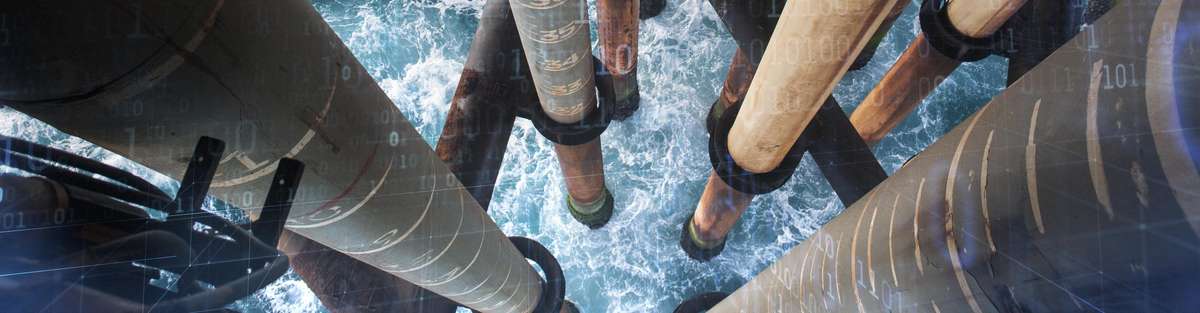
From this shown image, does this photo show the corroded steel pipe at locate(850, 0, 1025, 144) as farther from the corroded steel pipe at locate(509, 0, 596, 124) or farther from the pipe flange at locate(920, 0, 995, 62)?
the corroded steel pipe at locate(509, 0, 596, 124)

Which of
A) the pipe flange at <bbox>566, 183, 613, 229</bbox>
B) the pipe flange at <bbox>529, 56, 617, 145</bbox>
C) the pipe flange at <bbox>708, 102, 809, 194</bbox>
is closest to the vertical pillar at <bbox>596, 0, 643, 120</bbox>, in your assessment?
the pipe flange at <bbox>529, 56, 617, 145</bbox>

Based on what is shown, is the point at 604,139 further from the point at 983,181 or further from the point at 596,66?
the point at 983,181

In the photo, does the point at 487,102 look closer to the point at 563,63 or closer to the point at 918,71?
the point at 563,63

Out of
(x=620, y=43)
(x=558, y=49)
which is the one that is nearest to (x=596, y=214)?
(x=620, y=43)

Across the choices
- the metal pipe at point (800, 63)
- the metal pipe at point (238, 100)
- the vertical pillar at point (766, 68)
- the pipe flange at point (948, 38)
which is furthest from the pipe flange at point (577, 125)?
the pipe flange at point (948, 38)

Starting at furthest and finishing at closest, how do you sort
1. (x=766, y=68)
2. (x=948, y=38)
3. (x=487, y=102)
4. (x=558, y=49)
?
(x=487, y=102), (x=948, y=38), (x=558, y=49), (x=766, y=68)

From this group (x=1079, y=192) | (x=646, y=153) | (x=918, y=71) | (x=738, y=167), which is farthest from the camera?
(x=646, y=153)

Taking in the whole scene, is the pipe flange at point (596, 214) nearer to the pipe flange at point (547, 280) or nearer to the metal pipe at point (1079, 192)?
the pipe flange at point (547, 280)
